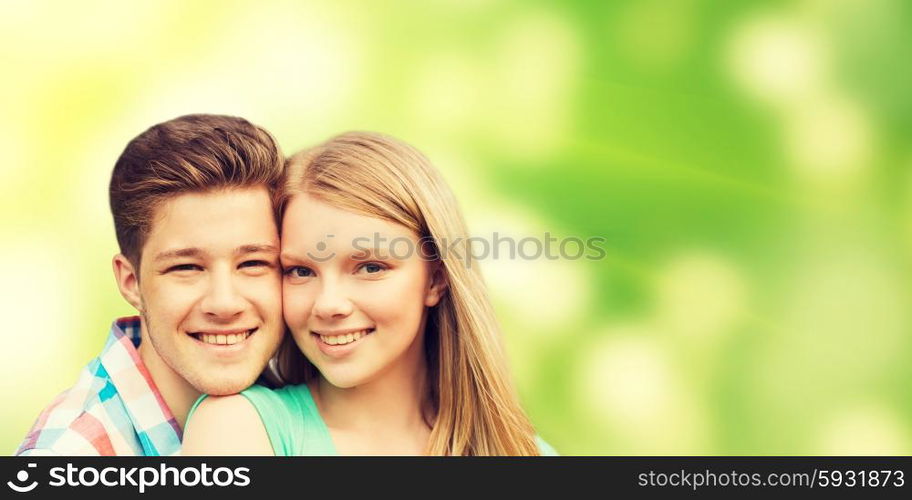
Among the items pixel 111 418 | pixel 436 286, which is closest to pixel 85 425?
pixel 111 418

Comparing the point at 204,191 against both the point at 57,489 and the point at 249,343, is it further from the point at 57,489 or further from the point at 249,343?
the point at 57,489

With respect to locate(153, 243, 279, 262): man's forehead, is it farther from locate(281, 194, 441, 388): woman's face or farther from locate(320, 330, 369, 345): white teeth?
locate(320, 330, 369, 345): white teeth

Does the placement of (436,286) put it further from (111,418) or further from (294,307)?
(111,418)

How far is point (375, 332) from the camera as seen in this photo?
287 centimetres

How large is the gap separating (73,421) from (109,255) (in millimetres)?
834

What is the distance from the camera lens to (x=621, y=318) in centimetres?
402

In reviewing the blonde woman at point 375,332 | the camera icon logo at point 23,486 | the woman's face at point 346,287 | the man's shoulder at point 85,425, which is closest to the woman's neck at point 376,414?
the blonde woman at point 375,332

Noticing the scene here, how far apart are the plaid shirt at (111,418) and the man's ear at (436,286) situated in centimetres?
89

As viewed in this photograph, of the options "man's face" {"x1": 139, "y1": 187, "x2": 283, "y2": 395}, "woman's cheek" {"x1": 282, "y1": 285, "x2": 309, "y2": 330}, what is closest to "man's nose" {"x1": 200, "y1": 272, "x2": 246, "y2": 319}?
"man's face" {"x1": 139, "y1": 187, "x2": 283, "y2": 395}

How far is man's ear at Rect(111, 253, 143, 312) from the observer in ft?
10.1

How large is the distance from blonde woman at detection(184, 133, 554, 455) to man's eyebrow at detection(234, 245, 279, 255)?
4cm

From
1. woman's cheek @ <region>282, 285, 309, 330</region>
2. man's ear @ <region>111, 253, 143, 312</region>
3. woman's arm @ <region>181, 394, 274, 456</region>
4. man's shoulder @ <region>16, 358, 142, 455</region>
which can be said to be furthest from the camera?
man's ear @ <region>111, 253, 143, 312</region>

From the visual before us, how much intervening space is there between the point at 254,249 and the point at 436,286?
571 mm

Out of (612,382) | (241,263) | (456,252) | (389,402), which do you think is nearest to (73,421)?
(241,263)
